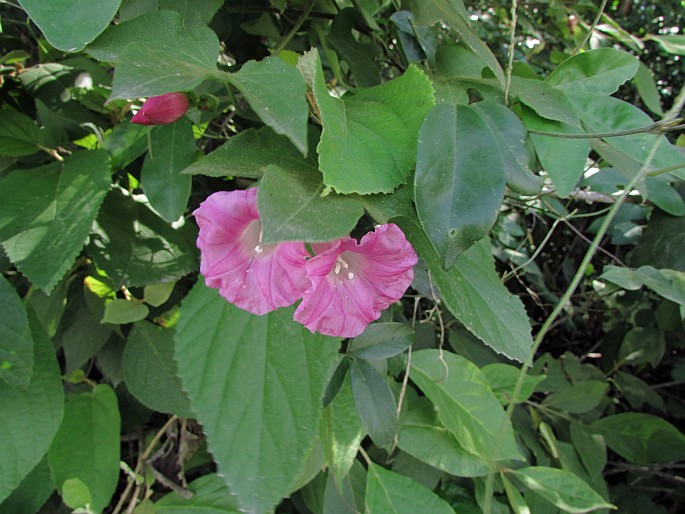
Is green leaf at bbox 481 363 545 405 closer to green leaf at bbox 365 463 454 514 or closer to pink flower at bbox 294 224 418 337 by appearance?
green leaf at bbox 365 463 454 514

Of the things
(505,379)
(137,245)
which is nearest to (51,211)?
(137,245)

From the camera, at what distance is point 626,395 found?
4.25ft

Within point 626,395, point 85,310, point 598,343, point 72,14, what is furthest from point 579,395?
point 72,14

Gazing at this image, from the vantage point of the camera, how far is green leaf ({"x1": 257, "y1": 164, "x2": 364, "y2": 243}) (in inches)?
13.6

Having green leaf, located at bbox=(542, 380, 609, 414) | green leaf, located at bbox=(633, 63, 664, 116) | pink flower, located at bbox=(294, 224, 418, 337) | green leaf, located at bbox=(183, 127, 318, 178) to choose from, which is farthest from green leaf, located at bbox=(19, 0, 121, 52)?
green leaf, located at bbox=(542, 380, 609, 414)

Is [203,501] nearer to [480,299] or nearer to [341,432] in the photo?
[341,432]

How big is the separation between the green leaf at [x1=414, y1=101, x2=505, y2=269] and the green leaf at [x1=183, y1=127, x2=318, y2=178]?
10 cm

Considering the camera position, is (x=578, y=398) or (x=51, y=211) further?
(x=578, y=398)

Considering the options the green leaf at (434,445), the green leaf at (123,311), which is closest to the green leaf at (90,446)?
the green leaf at (123,311)

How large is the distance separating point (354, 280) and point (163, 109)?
0.79 ft

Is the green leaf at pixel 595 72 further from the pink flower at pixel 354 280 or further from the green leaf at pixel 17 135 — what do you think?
the green leaf at pixel 17 135

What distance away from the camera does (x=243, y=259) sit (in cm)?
51

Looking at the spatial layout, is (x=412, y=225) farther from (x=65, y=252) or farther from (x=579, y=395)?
(x=579, y=395)

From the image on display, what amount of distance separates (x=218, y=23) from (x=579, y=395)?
3.05ft
